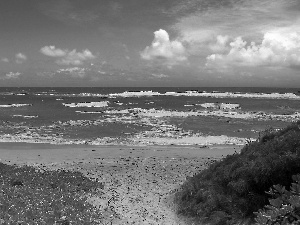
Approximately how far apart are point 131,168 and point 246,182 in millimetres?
9653

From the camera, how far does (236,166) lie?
41.8ft

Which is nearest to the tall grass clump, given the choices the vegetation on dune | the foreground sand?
the foreground sand

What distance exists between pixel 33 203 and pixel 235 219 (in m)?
7.51

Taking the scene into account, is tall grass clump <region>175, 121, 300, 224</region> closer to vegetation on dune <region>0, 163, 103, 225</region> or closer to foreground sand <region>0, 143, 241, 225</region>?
foreground sand <region>0, 143, 241, 225</region>

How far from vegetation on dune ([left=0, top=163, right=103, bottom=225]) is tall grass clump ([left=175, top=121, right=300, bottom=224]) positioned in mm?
4244

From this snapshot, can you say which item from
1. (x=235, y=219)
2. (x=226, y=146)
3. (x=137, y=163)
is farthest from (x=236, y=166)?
(x=226, y=146)

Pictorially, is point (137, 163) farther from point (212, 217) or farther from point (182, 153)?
point (212, 217)

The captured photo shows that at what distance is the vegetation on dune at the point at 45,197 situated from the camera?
1044 cm

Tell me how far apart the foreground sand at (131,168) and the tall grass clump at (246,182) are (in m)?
1.17

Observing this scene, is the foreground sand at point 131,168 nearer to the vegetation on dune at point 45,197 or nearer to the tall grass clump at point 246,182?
the vegetation on dune at point 45,197

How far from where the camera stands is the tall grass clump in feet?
35.9

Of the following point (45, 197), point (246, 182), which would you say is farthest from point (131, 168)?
point (246, 182)

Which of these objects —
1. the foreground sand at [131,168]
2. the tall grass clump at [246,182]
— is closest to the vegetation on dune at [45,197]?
the foreground sand at [131,168]

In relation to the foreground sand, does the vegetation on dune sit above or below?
above
